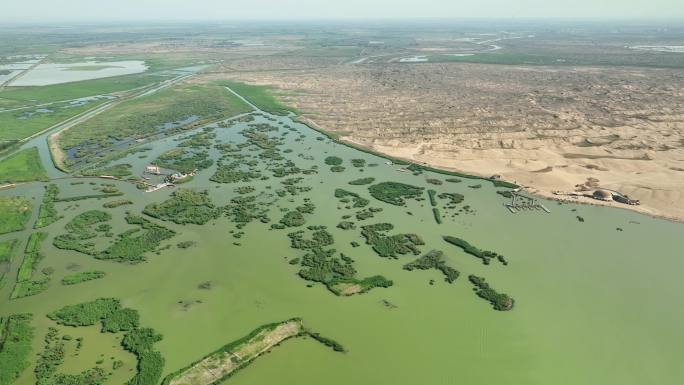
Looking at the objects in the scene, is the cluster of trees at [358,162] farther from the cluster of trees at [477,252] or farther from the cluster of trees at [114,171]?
the cluster of trees at [114,171]

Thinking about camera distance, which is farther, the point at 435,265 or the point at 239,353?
the point at 435,265

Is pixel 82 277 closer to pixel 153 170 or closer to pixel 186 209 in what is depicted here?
pixel 186 209

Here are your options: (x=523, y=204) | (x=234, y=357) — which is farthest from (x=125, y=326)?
(x=523, y=204)

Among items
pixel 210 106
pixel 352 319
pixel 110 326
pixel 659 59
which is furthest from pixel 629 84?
pixel 110 326

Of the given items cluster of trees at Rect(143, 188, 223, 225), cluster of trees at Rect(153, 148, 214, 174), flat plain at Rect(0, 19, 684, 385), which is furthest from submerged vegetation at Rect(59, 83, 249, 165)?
cluster of trees at Rect(143, 188, 223, 225)

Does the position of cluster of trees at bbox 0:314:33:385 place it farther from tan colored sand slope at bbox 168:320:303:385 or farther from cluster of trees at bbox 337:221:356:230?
cluster of trees at bbox 337:221:356:230

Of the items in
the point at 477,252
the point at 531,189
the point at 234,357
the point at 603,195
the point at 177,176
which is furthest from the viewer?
the point at 177,176
